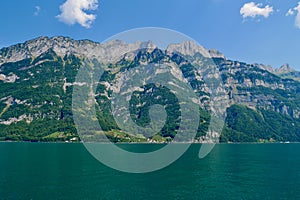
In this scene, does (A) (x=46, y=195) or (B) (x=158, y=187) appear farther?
(B) (x=158, y=187)

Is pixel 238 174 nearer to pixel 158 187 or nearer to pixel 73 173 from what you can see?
pixel 158 187

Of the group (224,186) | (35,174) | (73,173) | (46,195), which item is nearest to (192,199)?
(224,186)

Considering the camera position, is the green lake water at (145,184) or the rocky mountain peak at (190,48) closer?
the rocky mountain peak at (190,48)

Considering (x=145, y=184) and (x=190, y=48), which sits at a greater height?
(x=190, y=48)

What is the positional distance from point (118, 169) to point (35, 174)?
24343 millimetres

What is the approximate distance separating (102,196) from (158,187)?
13.9m

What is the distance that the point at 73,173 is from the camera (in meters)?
75.8

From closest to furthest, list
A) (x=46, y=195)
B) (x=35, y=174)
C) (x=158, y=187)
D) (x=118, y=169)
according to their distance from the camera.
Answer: (x=46, y=195)
(x=158, y=187)
(x=35, y=174)
(x=118, y=169)

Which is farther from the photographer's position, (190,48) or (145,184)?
(190,48)

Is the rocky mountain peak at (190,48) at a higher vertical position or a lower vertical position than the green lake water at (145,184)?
higher

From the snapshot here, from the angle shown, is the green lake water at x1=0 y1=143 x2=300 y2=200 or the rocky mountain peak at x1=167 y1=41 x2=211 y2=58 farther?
the green lake water at x1=0 y1=143 x2=300 y2=200

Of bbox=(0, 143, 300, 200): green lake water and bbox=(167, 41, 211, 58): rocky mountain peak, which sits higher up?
bbox=(167, 41, 211, 58): rocky mountain peak

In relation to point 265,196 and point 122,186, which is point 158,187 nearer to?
point 122,186

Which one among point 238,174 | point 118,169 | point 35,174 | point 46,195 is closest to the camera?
point 46,195
